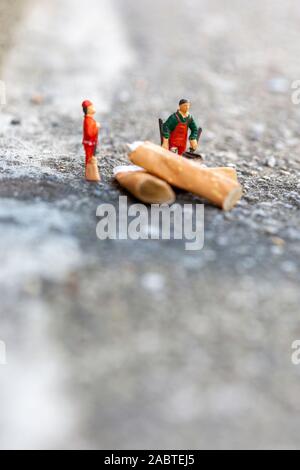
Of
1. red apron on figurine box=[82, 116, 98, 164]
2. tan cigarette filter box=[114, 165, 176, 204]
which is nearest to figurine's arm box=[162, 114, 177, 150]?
tan cigarette filter box=[114, 165, 176, 204]

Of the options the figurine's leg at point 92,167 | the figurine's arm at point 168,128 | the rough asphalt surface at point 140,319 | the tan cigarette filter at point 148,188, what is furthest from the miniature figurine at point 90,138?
the figurine's arm at point 168,128

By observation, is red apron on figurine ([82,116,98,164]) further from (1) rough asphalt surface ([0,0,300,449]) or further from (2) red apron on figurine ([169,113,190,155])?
(2) red apron on figurine ([169,113,190,155])

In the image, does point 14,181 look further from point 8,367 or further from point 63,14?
point 63,14

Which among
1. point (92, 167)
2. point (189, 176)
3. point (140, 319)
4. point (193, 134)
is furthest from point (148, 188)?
point (140, 319)

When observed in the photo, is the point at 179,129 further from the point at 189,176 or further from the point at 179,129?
the point at 189,176

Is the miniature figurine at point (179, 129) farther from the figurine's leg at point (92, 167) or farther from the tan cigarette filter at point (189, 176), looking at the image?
the figurine's leg at point (92, 167)
